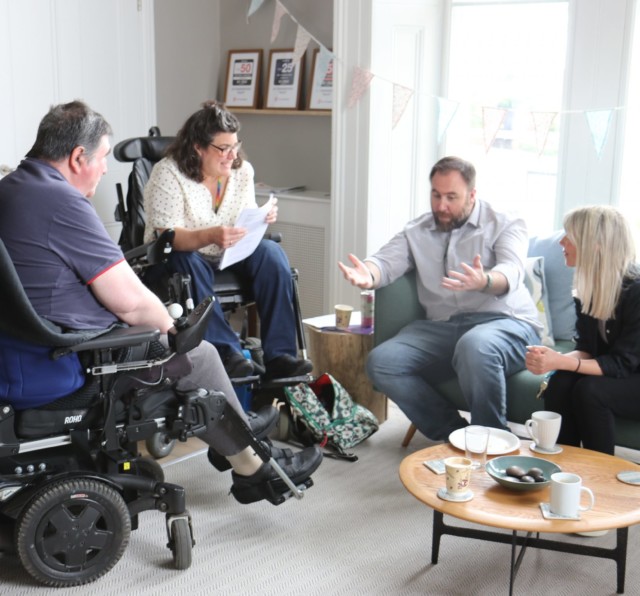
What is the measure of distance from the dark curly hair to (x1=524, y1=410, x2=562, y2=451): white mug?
4.99 ft

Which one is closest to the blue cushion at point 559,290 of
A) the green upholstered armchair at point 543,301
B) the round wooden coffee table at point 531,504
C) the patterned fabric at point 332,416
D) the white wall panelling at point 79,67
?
the green upholstered armchair at point 543,301

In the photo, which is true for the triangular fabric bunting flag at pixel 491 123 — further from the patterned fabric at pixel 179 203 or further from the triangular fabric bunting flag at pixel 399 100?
the patterned fabric at pixel 179 203

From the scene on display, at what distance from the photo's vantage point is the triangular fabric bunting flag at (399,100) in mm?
3945

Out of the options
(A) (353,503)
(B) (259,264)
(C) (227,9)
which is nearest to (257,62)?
(C) (227,9)

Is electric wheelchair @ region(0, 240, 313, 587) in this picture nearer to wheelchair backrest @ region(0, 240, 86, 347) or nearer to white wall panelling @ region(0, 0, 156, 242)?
wheelchair backrest @ region(0, 240, 86, 347)

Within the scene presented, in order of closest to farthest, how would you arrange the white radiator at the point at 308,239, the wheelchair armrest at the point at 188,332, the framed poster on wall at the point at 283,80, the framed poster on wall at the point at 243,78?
the wheelchair armrest at the point at 188,332
the white radiator at the point at 308,239
the framed poster on wall at the point at 283,80
the framed poster on wall at the point at 243,78

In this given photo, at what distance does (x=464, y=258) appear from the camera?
3.23 metres

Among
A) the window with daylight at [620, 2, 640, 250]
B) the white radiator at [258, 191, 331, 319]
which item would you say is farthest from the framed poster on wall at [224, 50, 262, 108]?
the window with daylight at [620, 2, 640, 250]

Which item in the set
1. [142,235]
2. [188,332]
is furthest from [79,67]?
[188,332]

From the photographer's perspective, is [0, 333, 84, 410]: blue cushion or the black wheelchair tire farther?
the black wheelchair tire

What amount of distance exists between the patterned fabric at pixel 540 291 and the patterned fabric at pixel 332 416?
27.9 inches

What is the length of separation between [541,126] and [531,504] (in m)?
1.99

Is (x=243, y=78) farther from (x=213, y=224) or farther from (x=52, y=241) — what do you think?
(x=52, y=241)

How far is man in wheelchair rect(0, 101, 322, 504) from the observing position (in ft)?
7.16
